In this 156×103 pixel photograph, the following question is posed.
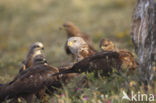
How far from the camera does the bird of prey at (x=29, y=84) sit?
21.3 ft

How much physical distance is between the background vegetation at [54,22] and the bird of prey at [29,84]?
494cm

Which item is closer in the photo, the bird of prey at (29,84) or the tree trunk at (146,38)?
the tree trunk at (146,38)

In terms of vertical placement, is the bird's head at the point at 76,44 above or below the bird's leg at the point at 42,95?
above

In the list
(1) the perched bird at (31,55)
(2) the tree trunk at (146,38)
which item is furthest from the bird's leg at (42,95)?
(1) the perched bird at (31,55)

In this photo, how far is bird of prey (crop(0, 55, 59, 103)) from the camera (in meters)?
6.50

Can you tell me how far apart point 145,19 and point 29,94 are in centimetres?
246

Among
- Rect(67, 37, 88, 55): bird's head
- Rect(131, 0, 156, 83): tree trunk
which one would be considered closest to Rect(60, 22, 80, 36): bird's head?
Rect(67, 37, 88, 55): bird's head

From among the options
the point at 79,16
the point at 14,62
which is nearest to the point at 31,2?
the point at 79,16

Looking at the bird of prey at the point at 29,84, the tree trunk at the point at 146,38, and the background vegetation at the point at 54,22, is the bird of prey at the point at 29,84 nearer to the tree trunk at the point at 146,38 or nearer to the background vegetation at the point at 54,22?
the tree trunk at the point at 146,38

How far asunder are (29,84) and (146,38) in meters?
2.23

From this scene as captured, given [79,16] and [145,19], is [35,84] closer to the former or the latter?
[145,19]

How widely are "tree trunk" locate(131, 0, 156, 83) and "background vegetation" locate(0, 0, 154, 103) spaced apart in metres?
5.56

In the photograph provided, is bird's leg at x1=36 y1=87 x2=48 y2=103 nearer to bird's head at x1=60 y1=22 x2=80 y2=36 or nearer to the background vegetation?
the background vegetation

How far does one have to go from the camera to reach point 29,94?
6.67m
